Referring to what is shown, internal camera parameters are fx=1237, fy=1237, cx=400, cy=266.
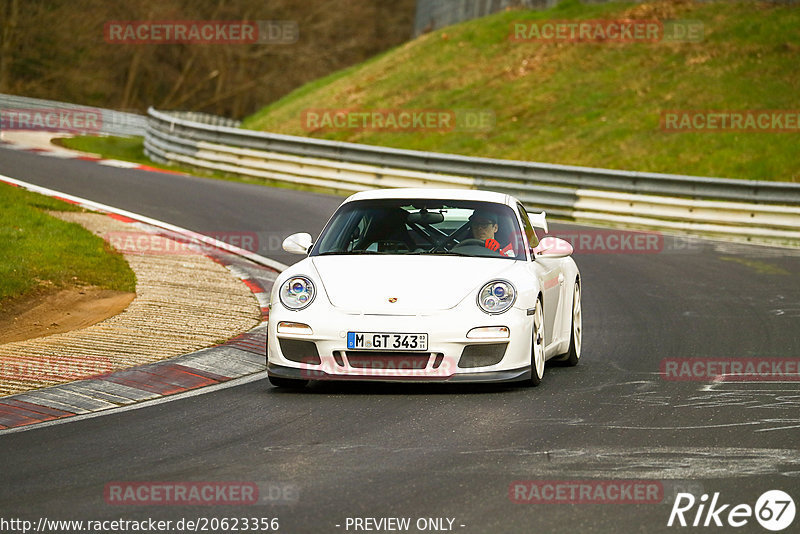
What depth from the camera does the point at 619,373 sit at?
925 cm

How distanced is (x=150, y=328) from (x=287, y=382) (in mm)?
2447

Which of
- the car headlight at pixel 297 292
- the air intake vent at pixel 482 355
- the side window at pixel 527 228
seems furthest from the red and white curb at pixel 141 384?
the side window at pixel 527 228

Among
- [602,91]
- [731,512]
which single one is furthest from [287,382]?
[602,91]

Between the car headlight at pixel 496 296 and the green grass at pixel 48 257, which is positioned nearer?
the car headlight at pixel 496 296

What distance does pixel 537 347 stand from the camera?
8523mm

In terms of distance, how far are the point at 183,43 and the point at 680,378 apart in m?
52.1

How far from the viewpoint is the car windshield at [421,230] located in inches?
359

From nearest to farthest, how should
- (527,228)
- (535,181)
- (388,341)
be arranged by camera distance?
(388,341) < (527,228) < (535,181)

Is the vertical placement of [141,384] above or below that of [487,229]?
below

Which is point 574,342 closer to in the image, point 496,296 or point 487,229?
point 487,229

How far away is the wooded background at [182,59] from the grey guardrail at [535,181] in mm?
26648

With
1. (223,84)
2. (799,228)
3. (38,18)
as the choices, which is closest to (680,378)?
(799,228)

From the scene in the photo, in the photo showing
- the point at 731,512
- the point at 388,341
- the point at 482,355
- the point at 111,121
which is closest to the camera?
the point at 731,512

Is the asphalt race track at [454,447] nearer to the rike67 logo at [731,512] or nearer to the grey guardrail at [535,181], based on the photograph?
the rike67 logo at [731,512]
